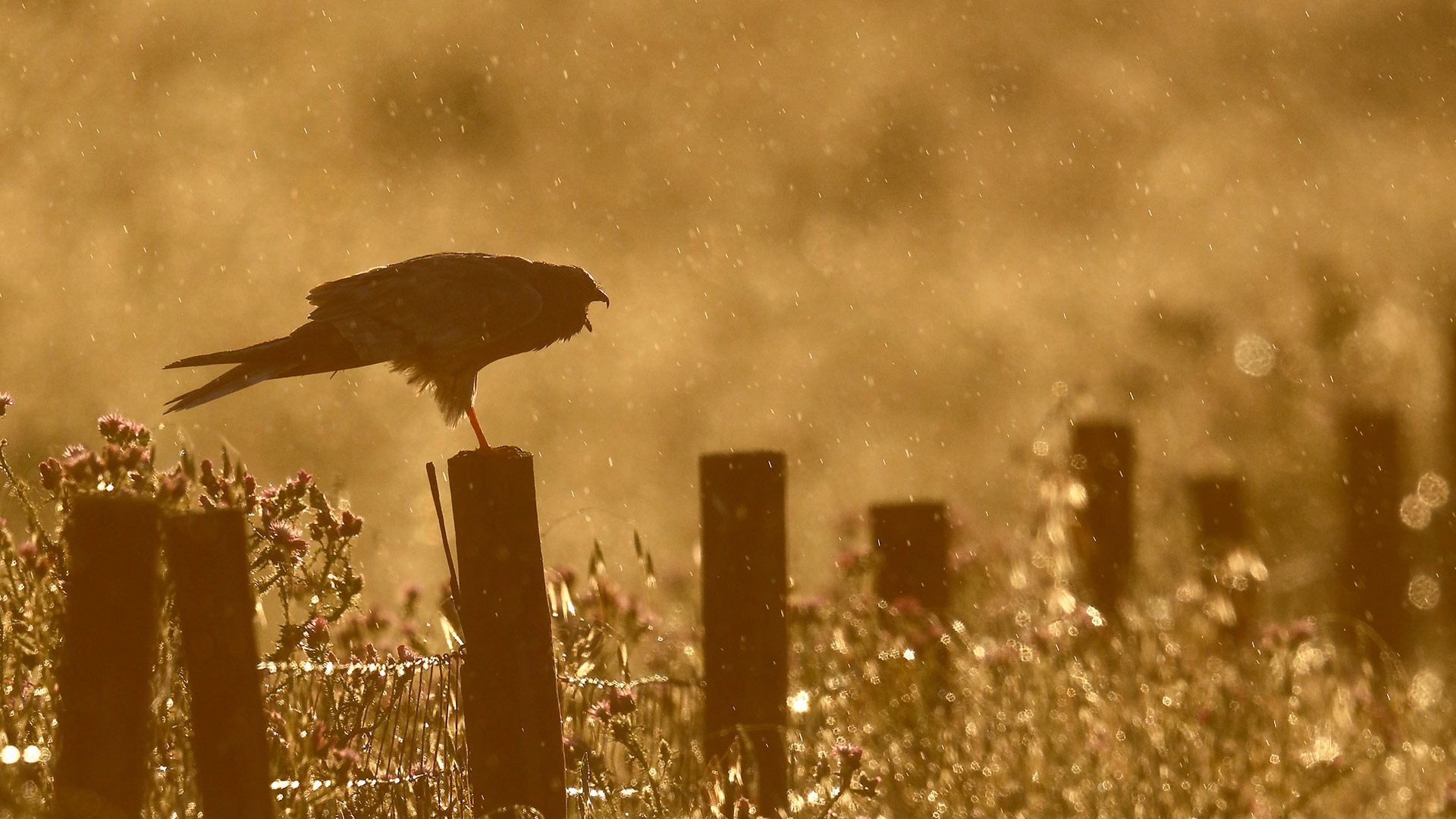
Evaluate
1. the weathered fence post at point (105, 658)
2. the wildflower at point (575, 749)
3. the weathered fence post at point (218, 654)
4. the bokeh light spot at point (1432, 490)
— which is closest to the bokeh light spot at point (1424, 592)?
the bokeh light spot at point (1432, 490)

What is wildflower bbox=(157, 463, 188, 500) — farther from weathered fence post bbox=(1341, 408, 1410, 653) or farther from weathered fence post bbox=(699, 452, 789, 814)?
weathered fence post bbox=(1341, 408, 1410, 653)

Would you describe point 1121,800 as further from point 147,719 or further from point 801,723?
point 147,719

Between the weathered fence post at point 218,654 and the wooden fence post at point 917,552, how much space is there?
3.28 meters

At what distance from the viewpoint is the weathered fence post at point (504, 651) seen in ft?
9.47

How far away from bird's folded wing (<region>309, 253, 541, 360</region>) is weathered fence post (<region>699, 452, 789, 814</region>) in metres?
0.95

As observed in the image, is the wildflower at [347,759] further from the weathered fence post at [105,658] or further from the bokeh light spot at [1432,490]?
the bokeh light spot at [1432,490]

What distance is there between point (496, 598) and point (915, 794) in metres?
1.70

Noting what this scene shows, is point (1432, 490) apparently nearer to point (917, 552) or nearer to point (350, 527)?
point (917, 552)

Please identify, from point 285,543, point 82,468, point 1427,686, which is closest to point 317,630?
point 285,543

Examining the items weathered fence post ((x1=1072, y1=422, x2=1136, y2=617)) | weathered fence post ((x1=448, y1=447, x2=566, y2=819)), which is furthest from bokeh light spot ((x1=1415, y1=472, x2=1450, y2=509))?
weathered fence post ((x1=448, y1=447, x2=566, y2=819))

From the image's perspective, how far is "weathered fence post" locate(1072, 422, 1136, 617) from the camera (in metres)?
5.77

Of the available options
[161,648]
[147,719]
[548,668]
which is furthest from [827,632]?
[147,719]

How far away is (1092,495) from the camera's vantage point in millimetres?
5918

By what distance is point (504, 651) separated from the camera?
2.89m
